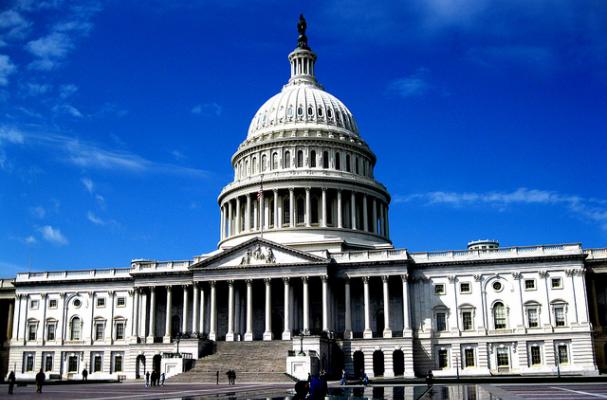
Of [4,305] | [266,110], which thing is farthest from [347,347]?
[4,305]

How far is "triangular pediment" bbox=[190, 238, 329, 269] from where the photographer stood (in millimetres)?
82812

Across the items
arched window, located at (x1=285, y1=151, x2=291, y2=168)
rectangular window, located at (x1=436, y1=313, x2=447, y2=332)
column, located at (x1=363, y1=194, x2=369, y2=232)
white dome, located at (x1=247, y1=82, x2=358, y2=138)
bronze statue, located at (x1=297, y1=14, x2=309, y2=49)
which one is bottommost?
rectangular window, located at (x1=436, y1=313, x2=447, y2=332)

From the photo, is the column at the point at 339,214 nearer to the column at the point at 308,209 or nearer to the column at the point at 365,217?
the column at the point at 365,217

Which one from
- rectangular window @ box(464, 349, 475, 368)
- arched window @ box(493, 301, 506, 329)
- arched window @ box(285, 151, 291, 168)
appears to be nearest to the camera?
rectangular window @ box(464, 349, 475, 368)

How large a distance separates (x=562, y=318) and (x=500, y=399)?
1933 inches

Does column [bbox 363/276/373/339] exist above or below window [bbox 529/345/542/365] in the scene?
above

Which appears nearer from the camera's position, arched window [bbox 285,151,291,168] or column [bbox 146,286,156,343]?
column [bbox 146,286,156,343]

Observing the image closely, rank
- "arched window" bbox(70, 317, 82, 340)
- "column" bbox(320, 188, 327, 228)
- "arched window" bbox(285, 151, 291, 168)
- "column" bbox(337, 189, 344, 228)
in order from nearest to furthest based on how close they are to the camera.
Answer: "arched window" bbox(70, 317, 82, 340) < "column" bbox(320, 188, 327, 228) < "column" bbox(337, 189, 344, 228) < "arched window" bbox(285, 151, 291, 168)

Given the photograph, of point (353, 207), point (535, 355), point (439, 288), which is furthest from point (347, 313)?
point (535, 355)

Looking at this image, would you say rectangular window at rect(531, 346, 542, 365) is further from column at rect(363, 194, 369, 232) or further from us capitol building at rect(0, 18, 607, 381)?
column at rect(363, 194, 369, 232)

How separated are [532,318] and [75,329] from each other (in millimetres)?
59583

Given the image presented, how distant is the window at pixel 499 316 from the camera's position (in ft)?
266

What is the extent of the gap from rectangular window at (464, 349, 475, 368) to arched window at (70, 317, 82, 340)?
168ft

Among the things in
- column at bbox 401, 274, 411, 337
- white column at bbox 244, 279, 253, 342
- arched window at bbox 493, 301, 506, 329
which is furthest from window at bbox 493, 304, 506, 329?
white column at bbox 244, 279, 253, 342
